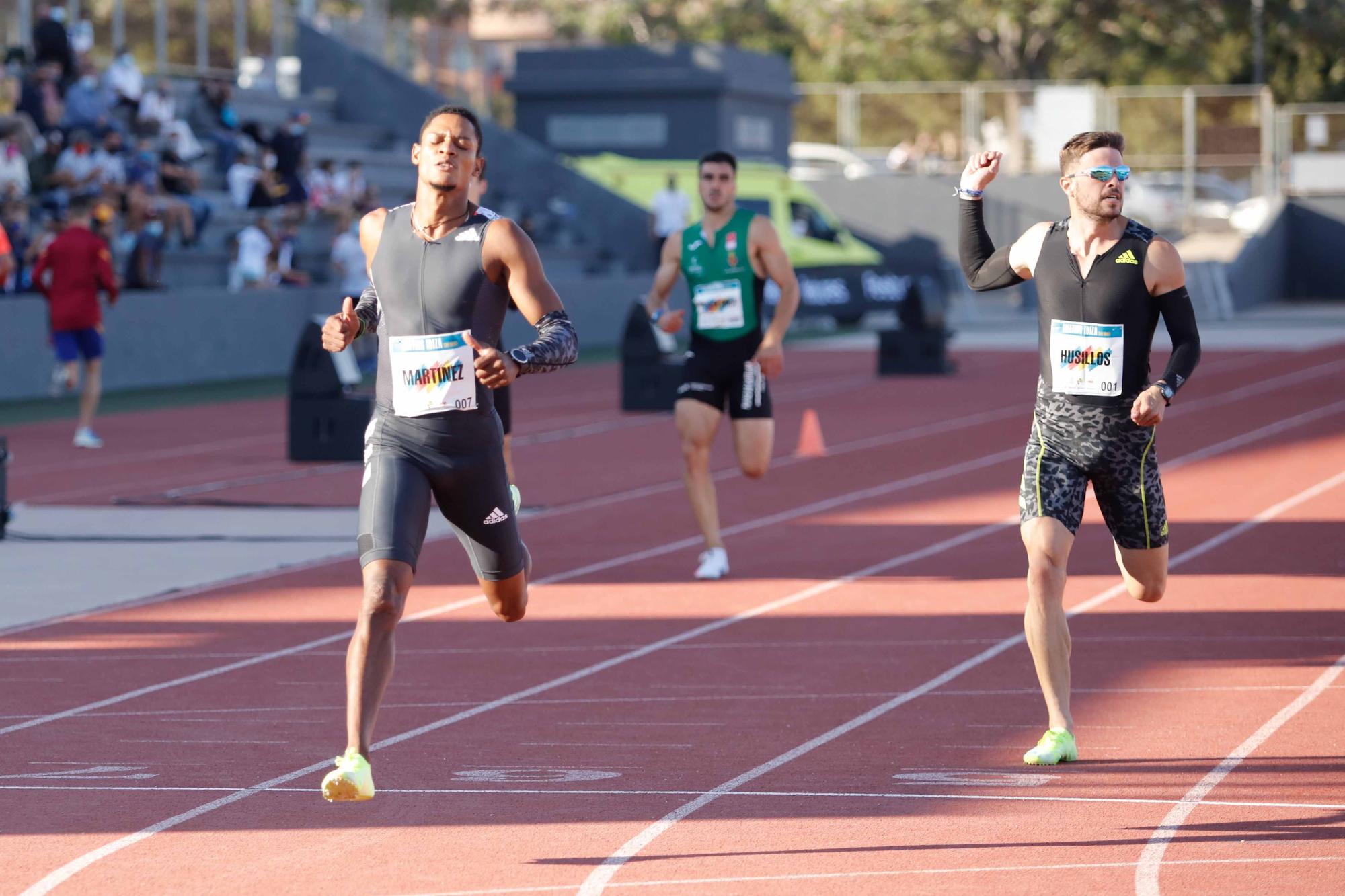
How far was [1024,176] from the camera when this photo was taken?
45.5m

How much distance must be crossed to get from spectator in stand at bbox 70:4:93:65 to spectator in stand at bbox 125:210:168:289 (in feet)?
13.2

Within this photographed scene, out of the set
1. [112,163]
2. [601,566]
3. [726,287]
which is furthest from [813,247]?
[726,287]

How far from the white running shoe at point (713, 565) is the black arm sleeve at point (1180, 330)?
4.44 metres

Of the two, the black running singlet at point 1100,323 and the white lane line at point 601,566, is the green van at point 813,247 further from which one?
the black running singlet at point 1100,323

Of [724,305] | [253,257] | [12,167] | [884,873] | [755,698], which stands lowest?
[755,698]

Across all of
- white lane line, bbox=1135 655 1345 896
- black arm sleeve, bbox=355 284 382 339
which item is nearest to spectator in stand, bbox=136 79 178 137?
white lane line, bbox=1135 655 1345 896

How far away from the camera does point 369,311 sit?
668 cm

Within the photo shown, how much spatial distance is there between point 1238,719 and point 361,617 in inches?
125

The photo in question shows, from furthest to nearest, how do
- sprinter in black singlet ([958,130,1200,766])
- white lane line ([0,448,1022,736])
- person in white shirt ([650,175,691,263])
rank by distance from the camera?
person in white shirt ([650,175,691,263]), white lane line ([0,448,1022,736]), sprinter in black singlet ([958,130,1200,766])

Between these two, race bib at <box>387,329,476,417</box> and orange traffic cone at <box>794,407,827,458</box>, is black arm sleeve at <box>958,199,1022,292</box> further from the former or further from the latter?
orange traffic cone at <box>794,407,827,458</box>

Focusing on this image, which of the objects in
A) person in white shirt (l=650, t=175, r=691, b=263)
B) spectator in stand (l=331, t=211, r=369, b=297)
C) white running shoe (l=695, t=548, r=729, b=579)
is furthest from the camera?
person in white shirt (l=650, t=175, r=691, b=263)

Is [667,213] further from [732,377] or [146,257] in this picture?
[732,377]

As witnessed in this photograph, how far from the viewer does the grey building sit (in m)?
42.2

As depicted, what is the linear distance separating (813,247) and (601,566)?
986 inches
